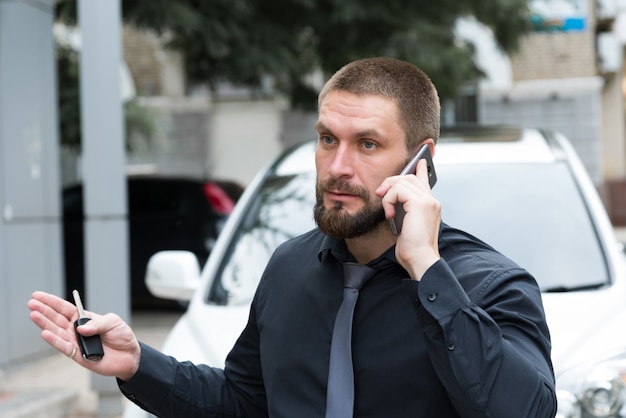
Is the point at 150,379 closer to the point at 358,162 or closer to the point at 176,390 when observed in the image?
the point at 176,390

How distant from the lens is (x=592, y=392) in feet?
11.1

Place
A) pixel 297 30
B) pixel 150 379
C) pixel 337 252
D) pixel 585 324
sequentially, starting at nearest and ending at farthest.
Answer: pixel 337 252, pixel 150 379, pixel 585 324, pixel 297 30

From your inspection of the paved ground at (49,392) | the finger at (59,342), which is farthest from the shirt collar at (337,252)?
the paved ground at (49,392)

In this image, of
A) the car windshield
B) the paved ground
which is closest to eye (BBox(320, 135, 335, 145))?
the car windshield

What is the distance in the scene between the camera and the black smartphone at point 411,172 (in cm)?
199

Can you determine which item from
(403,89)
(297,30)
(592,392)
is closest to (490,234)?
(592,392)

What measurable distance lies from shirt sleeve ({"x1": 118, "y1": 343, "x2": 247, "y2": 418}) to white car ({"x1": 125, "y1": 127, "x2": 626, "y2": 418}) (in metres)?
1.11

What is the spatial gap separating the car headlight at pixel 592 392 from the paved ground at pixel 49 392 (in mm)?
4115

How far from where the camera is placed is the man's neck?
6.96 feet

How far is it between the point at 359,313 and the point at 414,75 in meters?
0.46

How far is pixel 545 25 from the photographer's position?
14391 millimetres

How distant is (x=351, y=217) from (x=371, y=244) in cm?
9

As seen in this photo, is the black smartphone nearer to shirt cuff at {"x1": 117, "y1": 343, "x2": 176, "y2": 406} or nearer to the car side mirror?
shirt cuff at {"x1": 117, "y1": 343, "x2": 176, "y2": 406}

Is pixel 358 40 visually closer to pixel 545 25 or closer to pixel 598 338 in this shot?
pixel 545 25
